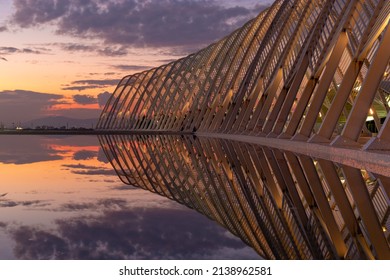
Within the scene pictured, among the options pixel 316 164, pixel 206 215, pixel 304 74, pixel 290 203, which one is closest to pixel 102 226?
pixel 206 215

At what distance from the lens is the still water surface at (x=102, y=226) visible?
5.78 metres

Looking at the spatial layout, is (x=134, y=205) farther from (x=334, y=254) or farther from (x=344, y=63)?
(x=344, y=63)

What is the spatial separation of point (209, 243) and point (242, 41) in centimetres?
3733

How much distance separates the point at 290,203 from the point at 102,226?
230 cm

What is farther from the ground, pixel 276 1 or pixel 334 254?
pixel 276 1

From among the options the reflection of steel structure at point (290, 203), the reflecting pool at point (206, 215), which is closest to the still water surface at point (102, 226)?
the reflecting pool at point (206, 215)

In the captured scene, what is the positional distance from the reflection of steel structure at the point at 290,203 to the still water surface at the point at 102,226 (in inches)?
12.2

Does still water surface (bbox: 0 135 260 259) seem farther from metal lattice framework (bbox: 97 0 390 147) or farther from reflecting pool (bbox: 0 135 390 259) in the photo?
metal lattice framework (bbox: 97 0 390 147)

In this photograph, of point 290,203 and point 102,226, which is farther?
point 290,203

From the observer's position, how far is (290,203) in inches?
325

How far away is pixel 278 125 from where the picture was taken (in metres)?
22.8

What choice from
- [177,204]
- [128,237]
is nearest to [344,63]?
[177,204]

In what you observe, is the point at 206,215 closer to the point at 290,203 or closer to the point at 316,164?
the point at 290,203
